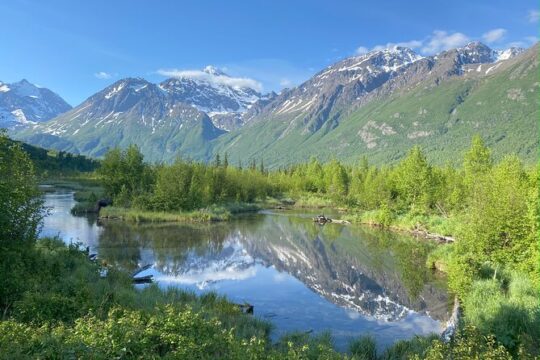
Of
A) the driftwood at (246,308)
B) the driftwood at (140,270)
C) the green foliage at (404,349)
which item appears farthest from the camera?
the driftwood at (140,270)

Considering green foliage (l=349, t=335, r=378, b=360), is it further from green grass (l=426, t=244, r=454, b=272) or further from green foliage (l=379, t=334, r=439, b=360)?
green grass (l=426, t=244, r=454, b=272)

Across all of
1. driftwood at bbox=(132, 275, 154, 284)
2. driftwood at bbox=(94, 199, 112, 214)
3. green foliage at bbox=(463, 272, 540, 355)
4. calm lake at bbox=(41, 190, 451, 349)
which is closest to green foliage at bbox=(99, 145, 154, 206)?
driftwood at bbox=(94, 199, 112, 214)

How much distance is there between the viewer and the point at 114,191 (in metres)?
78.7

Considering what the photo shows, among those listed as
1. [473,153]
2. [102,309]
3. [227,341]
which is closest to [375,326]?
[227,341]

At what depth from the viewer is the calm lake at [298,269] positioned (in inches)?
1046

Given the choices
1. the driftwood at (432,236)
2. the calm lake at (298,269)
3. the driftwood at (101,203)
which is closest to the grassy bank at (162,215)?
the calm lake at (298,269)

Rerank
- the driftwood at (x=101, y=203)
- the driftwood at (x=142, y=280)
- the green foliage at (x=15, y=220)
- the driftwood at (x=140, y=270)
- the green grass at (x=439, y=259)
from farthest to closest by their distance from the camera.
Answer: the driftwood at (x=101, y=203), the green grass at (x=439, y=259), the driftwood at (x=140, y=270), the driftwood at (x=142, y=280), the green foliage at (x=15, y=220)

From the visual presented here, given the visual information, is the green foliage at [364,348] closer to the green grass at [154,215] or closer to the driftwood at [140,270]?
the driftwood at [140,270]

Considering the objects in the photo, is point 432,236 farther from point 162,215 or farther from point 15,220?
point 15,220

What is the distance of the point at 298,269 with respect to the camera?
4084cm

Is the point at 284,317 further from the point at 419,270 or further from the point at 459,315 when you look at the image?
the point at 419,270

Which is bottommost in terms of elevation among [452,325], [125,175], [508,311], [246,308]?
[246,308]

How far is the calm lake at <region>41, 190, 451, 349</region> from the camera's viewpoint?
26.6 metres

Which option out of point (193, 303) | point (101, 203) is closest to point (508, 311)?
point (193, 303)
